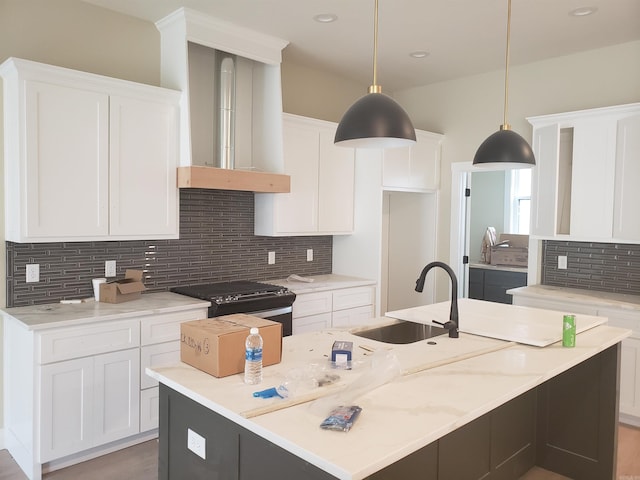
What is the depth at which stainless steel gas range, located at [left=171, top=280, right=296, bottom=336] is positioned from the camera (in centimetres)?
360

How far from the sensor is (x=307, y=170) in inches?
183

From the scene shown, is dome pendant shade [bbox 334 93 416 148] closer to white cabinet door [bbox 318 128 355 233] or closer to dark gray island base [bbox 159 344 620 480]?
dark gray island base [bbox 159 344 620 480]

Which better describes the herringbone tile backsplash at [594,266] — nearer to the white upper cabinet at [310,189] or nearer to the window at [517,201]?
the white upper cabinet at [310,189]

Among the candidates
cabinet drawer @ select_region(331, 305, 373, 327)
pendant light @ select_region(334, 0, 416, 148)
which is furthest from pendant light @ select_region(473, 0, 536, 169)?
cabinet drawer @ select_region(331, 305, 373, 327)

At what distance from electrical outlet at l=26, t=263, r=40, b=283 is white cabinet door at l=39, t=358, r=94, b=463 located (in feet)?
2.29

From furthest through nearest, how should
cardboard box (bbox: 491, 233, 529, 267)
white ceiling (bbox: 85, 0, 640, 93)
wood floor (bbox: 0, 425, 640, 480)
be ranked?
cardboard box (bbox: 491, 233, 529, 267), white ceiling (bbox: 85, 0, 640, 93), wood floor (bbox: 0, 425, 640, 480)

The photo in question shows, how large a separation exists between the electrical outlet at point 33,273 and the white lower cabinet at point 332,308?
1897mm

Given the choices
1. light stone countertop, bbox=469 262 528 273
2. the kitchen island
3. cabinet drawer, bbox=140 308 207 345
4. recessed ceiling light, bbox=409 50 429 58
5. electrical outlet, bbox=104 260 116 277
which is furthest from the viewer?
light stone countertop, bbox=469 262 528 273

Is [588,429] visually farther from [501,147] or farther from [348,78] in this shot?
[348,78]

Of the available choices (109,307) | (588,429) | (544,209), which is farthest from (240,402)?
(544,209)

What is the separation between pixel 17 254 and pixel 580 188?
4157mm

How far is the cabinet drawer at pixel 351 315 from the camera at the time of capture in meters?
4.64

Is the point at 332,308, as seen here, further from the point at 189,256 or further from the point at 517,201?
the point at 517,201

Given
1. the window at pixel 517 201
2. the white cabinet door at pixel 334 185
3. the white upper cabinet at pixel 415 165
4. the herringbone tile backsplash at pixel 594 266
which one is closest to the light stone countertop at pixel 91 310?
the white cabinet door at pixel 334 185
